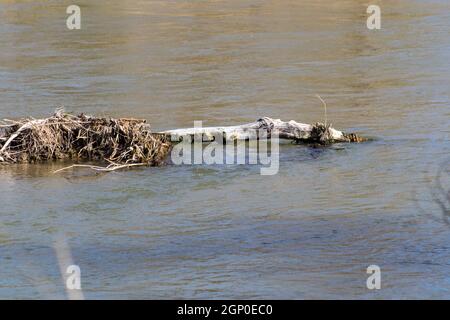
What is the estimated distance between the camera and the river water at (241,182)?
964 cm

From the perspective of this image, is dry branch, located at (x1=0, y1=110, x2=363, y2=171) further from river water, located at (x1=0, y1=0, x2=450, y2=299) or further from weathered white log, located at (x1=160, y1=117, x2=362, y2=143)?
river water, located at (x1=0, y1=0, x2=450, y2=299)

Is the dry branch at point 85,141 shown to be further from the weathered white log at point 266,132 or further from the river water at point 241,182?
the river water at point 241,182

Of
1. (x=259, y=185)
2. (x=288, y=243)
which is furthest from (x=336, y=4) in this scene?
(x=288, y=243)

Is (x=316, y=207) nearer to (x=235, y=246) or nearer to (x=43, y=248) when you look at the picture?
(x=235, y=246)

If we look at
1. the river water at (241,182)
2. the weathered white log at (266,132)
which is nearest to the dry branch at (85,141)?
the weathered white log at (266,132)

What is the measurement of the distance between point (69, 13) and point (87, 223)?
57.5 feet

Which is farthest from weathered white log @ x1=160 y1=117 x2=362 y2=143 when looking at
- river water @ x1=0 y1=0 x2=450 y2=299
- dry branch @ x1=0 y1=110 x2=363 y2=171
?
river water @ x1=0 y1=0 x2=450 y2=299

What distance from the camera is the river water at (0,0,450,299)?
964 cm

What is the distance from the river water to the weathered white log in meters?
0.23

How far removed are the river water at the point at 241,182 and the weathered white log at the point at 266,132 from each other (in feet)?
0.75

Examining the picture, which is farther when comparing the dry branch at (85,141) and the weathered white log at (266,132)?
the weathered white log at (266,132)

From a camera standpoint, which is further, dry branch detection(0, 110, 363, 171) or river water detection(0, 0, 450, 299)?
dry branch detection(0, 110, 363, 171)

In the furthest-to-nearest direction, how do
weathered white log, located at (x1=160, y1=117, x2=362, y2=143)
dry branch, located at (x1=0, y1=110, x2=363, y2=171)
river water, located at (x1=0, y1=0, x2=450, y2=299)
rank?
weathered white log, located at (x1=160, y1=117, x2=362, y2=143) → dry branch, located at (x1=0, y1=110, x2=363, y2=171) → river water, located at (x1=0, y1=0, x2=450, y2=299)

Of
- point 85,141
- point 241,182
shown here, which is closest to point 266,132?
point 241,182
